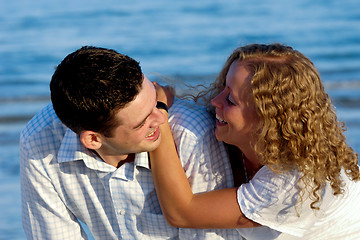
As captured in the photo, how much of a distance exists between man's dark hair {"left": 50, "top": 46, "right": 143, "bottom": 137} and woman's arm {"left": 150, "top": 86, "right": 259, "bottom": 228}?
1.16 feet

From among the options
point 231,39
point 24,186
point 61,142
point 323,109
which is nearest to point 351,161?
point 323,109

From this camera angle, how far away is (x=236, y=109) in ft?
8.87

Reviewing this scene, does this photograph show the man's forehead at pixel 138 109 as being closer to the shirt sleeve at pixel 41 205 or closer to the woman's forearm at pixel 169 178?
the woman's forearm at pixel 169 178

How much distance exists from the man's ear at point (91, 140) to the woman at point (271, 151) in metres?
0.29

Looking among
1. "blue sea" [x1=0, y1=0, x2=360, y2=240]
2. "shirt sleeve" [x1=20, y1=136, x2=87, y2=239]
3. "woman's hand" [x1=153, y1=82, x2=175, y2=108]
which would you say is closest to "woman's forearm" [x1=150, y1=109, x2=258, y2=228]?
"woman's hand" [x1=153, y1=82, x2=175, y2=108]

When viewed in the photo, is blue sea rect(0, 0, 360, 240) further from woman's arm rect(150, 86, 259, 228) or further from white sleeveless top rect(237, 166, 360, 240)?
woman's arm rect(150, 86, 259, 228)

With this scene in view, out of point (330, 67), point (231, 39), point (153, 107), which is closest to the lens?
point (153, 107)

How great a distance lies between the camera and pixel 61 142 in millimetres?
2869

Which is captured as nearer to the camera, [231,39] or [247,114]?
[247,114]

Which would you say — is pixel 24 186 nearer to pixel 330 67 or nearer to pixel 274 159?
pixel 274 159

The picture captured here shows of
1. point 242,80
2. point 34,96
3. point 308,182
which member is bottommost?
point 308,182

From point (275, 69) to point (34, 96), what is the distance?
6.76 meters

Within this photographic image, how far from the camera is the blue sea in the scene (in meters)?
8.72

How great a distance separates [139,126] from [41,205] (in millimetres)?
837
